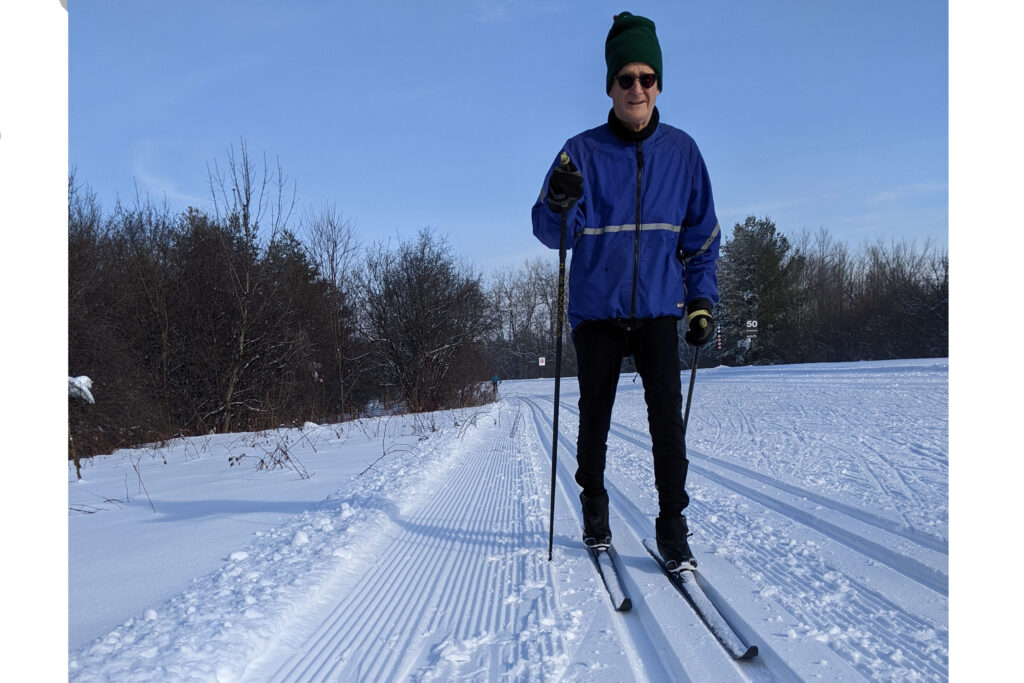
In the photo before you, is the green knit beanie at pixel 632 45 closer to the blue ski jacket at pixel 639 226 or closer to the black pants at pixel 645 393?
the blue ski jacket at pixel 639 226

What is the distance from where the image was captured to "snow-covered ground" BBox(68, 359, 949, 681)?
1463 millimetres

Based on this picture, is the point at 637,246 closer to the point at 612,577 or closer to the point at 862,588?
the point at 612,577

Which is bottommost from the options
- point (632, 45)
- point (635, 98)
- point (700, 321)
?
point (700, 321)

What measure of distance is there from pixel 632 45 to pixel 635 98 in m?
0.21

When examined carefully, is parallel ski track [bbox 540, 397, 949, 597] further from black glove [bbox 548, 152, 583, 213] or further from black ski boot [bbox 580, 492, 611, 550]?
black glove [bbox 548, 152, 583, 213]

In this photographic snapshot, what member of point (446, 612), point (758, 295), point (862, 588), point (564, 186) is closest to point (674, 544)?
point (862, 588)

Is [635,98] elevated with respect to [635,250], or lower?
elevated

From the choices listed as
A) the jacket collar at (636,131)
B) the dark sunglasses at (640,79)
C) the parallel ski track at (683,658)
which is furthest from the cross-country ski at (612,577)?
the dark sunglasses at (640,79)

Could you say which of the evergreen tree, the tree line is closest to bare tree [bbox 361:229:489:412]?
the tree line

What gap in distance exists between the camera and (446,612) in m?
1.81

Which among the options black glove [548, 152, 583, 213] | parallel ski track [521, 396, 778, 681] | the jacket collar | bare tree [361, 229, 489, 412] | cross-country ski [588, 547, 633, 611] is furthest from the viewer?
bare tree [361, 229, 489, 412]

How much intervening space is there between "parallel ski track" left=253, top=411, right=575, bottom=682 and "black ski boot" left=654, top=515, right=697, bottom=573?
→ 44 centimetres
